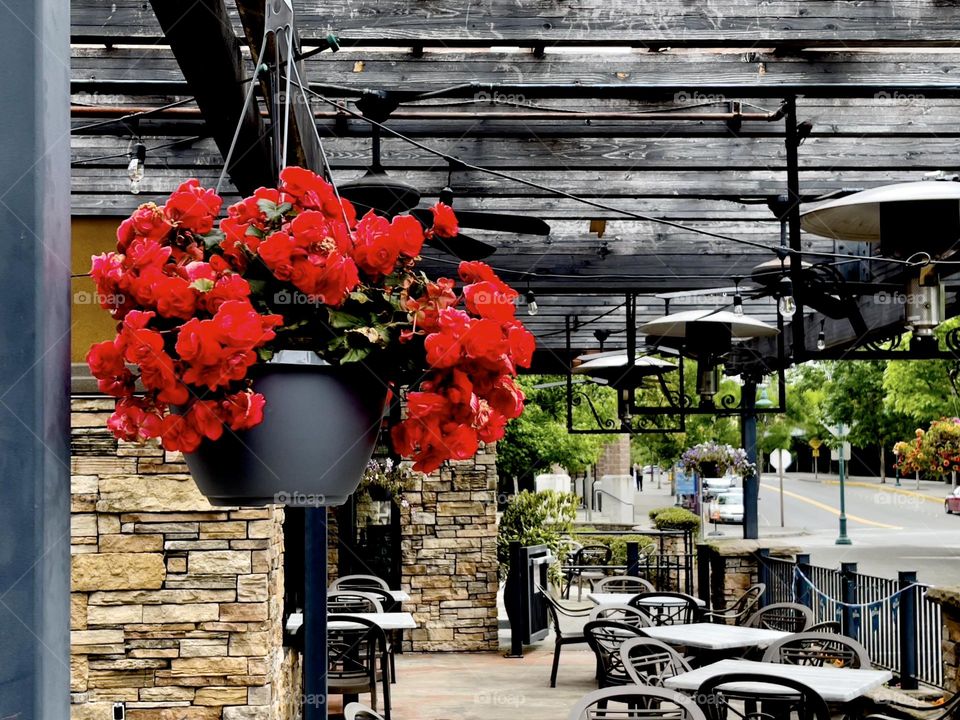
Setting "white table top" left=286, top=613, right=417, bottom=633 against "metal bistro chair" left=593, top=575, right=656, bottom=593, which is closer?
"white table top" left=286, top=613, right=417, bottom=633

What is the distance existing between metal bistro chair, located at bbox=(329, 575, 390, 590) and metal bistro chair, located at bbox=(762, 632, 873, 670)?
405 cm

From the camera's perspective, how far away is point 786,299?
5.59 meters

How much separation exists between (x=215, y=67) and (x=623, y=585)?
915 centimetres

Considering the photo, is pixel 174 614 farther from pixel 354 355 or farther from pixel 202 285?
pixel 202 285

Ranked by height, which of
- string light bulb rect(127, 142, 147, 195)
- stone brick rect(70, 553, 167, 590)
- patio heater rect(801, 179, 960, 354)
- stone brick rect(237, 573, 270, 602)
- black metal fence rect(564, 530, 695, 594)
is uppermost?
string light bulb rect(127, 142, 147, 195)

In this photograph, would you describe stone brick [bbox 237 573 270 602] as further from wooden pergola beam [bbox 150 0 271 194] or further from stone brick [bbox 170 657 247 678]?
wooden pergola beam [bbox 150 0 271 194]

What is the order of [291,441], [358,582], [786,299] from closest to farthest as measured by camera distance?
[291,441] < [786,299] < [358,582]

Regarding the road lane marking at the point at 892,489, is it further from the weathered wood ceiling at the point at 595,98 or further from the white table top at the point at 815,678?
the weathered wood ceiling at the point at 595,98

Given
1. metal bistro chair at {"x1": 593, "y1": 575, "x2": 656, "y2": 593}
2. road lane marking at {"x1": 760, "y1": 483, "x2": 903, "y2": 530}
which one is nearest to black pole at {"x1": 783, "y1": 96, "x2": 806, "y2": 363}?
metal bistro chair at {"x1": 593, "y1": 575, "x2": 656, "y2": 593}

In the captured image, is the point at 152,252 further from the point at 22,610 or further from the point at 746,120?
the point at 746,120

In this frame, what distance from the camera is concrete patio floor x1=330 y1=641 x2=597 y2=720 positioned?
8328 mm

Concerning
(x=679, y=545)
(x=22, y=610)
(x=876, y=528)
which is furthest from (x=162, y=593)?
(x=876, y=528)

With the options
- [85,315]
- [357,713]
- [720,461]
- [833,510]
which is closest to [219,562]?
[357,713]

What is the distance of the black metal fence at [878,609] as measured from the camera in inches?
303
